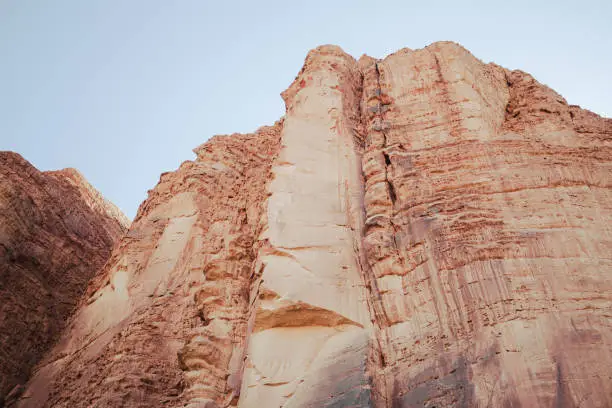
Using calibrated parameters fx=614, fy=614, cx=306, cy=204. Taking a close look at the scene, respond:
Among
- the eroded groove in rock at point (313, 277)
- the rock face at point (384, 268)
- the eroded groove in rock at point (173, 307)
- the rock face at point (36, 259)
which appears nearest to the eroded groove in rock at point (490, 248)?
the rock face at point (384, 268)

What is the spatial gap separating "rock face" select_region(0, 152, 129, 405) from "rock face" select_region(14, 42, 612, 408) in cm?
102

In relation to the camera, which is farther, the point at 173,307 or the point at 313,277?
the point at 173,307

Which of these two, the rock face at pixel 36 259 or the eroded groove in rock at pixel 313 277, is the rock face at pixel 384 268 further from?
the rock face at pixel 36 259

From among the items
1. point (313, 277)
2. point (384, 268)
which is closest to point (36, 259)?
point (313, 277)

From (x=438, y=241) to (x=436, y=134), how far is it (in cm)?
395

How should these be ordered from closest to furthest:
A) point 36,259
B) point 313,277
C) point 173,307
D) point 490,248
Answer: point 490,248 → point 313,277 → point 173,307 → point 36,259

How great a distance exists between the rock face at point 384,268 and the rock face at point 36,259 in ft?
3.35

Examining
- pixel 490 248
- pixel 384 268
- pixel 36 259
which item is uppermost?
pixel 36 259

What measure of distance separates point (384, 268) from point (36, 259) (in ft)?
43.9

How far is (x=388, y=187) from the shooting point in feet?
47.0

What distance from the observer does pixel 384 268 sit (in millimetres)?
12703

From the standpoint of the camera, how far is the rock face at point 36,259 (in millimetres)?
18266

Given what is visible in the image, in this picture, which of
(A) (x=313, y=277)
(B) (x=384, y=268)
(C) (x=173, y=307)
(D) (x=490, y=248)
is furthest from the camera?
(C) (x=173, y=307)

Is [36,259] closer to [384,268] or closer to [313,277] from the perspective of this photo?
[313,277]
